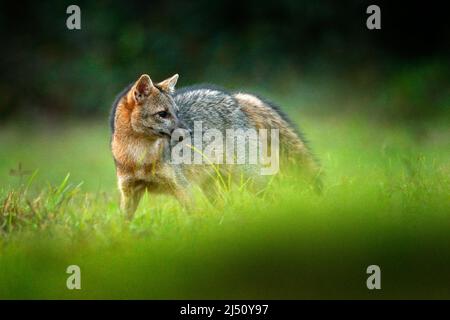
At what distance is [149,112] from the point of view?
20.8 ft

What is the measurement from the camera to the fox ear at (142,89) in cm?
634

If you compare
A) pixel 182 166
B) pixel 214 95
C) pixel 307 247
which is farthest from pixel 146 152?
pixel 307 247

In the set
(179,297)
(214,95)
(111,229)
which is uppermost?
(214,95)

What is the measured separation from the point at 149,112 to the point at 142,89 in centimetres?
21

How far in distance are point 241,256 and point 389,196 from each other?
65.6 inches

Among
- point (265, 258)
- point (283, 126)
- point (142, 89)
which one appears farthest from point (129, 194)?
point (265, 258)

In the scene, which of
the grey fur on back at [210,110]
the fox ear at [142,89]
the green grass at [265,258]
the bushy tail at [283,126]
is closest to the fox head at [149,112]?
the fox ear at [142,89]

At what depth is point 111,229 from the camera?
4.24 metres

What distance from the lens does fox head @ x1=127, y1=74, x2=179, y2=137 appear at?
6.33 meters

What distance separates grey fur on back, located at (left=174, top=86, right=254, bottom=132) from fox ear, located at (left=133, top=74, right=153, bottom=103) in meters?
0.47

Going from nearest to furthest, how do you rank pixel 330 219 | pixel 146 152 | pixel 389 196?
1. pixel 330 219
2. pixel 389 196
3. pixel 146 152

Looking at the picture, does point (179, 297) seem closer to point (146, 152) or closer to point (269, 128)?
point (146, 152)

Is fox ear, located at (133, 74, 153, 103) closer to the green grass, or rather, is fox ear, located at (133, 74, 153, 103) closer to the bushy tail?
the bushy tail

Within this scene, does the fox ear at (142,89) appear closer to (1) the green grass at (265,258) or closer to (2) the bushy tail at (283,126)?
(2) the bushy tail at (283,126)
